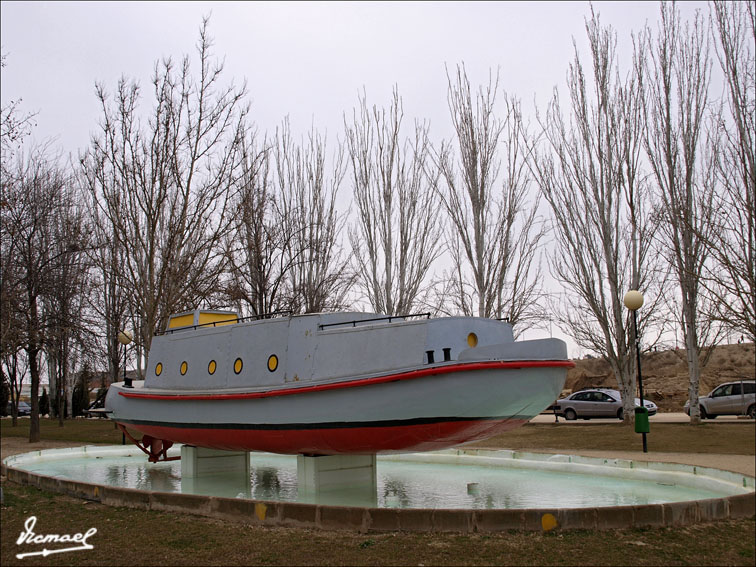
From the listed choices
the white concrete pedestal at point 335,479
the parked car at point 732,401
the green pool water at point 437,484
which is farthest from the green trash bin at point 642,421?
the parked car at point 732,401

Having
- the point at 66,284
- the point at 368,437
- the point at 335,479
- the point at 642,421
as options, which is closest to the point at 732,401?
the point at 642,421

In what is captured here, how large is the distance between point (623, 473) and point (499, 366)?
16.2 ft

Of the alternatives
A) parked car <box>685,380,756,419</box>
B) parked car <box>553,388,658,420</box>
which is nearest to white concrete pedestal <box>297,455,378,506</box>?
parked car <box>685,380,756,419</box>

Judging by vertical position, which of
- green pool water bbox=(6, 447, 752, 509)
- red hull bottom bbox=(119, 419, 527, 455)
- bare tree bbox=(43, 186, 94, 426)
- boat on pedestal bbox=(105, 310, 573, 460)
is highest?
bare tree bbox=(43, 186, 94, 426)

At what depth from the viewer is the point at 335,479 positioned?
10781 millimetres

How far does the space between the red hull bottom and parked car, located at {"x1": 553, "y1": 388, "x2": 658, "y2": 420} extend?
61.3 feet

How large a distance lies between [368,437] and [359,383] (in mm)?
882

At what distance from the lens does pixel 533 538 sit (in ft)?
24.0

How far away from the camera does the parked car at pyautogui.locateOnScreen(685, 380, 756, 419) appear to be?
2338 cm

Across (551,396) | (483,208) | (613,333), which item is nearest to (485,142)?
(483,208)

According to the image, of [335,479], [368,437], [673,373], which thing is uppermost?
[368,437]

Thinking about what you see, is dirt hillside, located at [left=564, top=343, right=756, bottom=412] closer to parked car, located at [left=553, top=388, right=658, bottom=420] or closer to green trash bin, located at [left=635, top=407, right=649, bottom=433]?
parked car, located at [left=553, top=388, right=658, bottom=420]

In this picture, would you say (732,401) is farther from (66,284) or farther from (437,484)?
(66,284)

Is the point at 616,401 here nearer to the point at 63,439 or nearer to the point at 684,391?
the point at 684,391
